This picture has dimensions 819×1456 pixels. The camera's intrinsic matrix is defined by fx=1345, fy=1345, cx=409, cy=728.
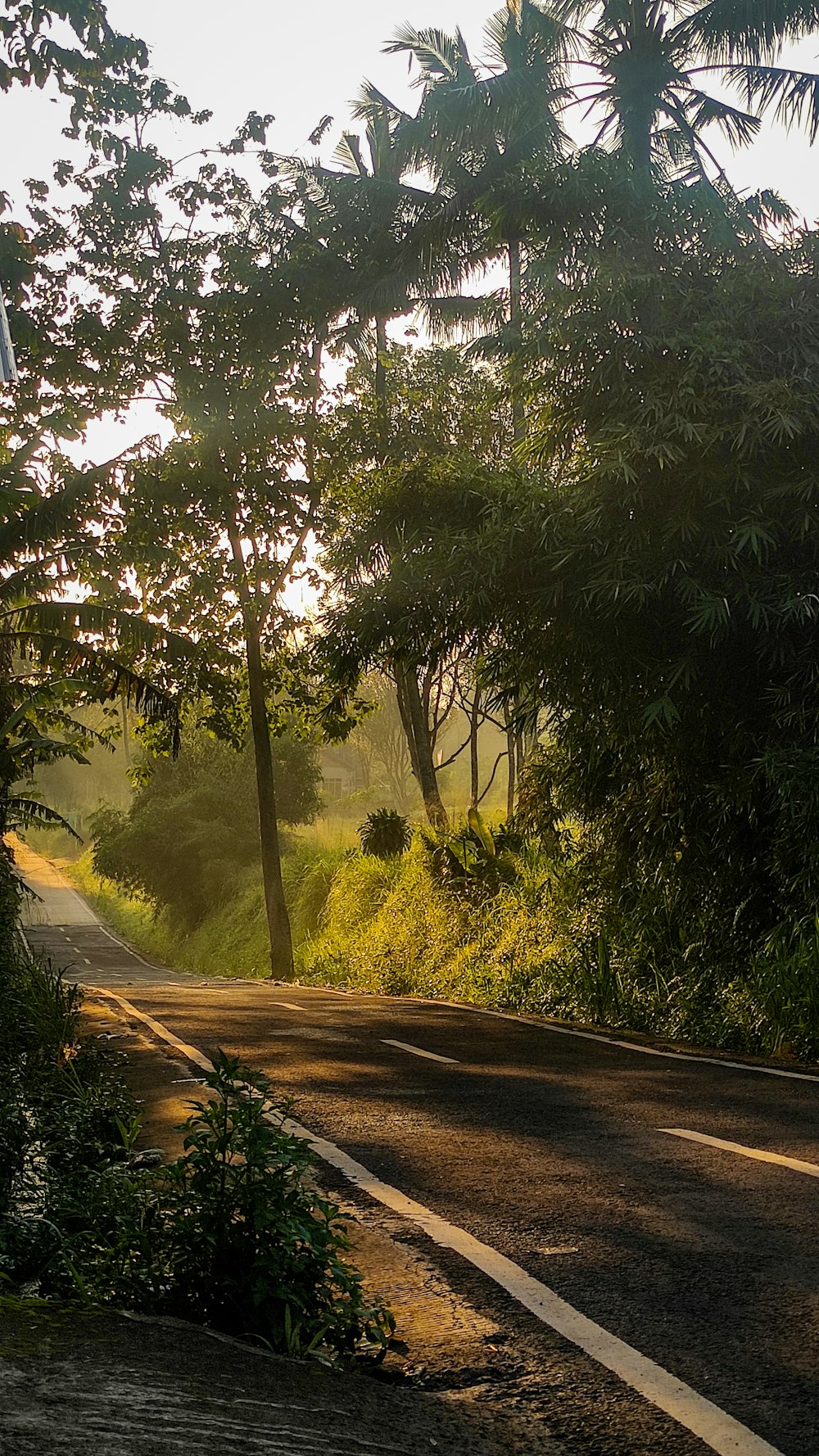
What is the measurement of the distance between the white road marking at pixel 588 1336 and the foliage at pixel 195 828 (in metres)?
40.0

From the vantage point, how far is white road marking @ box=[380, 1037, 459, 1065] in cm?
1111

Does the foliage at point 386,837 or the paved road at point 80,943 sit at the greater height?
the foliage at point 386,837

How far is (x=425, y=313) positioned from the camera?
27.2 meters

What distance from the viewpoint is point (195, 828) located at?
47312 millimetres

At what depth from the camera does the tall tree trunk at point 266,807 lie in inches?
1141

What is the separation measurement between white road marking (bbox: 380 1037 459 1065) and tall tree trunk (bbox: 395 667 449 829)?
50.4 feet

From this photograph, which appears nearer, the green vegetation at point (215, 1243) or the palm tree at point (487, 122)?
the green vegetation at point (215, 1243)

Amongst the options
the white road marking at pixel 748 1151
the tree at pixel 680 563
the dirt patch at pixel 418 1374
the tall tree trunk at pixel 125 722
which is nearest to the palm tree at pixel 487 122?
the tree at pixel 680 563

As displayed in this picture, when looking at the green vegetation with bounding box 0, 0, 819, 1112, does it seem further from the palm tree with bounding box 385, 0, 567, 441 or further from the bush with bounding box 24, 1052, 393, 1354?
the bush with bounding box 24, 1052, 393, 1354

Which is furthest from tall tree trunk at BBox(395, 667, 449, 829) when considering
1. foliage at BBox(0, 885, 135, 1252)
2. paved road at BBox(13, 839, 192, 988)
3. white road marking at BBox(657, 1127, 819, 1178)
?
white road marking at BBox(657, 1127, 819, 1178)

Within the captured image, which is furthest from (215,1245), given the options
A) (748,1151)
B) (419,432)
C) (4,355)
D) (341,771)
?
(341,771)

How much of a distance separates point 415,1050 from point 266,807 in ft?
59.2

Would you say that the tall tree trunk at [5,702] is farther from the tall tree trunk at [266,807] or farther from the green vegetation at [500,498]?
the tall tree trunk at [266,807]

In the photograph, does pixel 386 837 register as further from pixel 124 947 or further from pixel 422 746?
pixel 124 947
